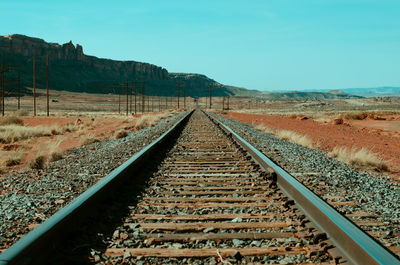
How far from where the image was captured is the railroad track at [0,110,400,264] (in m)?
2.78

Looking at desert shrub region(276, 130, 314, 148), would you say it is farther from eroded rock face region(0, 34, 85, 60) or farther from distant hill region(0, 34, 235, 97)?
eroded rock face region(0, 34, 85, 60)

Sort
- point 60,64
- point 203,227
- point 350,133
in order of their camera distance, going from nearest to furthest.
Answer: point 203,227
point 350,133
point 60,64

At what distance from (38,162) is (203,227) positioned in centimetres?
558

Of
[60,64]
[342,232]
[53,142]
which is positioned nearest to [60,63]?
[60,64]

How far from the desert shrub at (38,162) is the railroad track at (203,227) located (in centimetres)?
307

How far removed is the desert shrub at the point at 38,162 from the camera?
7699mm

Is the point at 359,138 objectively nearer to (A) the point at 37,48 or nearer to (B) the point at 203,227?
(B) the point at 203,227

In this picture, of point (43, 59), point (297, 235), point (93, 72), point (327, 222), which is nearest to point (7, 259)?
point (297, 235)

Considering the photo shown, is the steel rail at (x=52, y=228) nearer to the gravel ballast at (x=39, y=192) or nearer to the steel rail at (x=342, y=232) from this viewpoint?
the gravel ballast at (x=39, y=192)

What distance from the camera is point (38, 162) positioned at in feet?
25.7

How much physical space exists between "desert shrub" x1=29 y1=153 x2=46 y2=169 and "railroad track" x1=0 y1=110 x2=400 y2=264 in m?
3.07

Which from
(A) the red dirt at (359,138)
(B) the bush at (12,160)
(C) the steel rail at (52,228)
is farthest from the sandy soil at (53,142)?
(A) the red dirt at (359,138)

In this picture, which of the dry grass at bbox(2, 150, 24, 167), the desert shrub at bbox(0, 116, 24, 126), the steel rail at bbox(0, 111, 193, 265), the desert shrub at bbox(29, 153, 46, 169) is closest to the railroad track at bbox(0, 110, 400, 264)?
the steel rail at bbox(0, 111, 193, 265)

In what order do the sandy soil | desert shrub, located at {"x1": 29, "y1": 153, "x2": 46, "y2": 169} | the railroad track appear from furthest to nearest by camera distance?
the sandy soil, desert shrub, located at {"x1": 29, "y1": 153, "x2": 46, "y2": 169}, the railroad track
